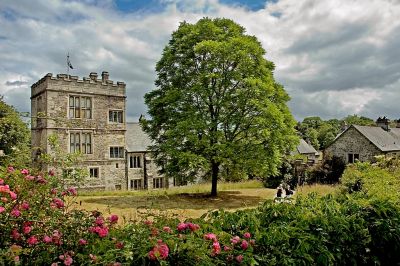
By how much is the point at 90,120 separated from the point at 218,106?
52.5 feet

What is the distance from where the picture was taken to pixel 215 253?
3.38m

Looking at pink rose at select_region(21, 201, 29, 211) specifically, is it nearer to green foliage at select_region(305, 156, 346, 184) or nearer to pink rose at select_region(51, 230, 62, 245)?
pink rose at select_region(51, 230, 62, 245)

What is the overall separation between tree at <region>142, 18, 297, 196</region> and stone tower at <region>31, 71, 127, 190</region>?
37.5ft

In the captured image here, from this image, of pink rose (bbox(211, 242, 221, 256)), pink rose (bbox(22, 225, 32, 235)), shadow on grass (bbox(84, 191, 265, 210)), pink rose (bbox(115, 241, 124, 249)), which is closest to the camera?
pink rose (bbox(115, 241, 124, 249))

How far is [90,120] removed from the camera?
31625 mm

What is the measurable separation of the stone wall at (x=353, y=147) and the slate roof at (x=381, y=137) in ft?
1.56

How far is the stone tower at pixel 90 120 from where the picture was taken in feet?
97.9

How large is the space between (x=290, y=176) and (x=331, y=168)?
5.54 meters

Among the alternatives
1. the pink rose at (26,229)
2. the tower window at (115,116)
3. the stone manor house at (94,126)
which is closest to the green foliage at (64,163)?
the pink rose at (26,229)

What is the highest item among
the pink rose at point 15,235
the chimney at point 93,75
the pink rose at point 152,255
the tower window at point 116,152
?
the chimney at point 93,75

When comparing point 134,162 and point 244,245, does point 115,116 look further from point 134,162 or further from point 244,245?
point 244,245

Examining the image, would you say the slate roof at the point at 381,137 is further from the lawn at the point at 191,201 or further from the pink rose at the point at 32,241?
the pink rose at the point at 32,241

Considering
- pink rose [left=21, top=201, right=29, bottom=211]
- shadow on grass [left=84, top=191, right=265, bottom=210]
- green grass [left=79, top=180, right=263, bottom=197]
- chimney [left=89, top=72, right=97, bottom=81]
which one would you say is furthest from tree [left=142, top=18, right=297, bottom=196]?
pink rose [left=21, top=201, right=29, bottom=211]

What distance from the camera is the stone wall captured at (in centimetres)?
3481
